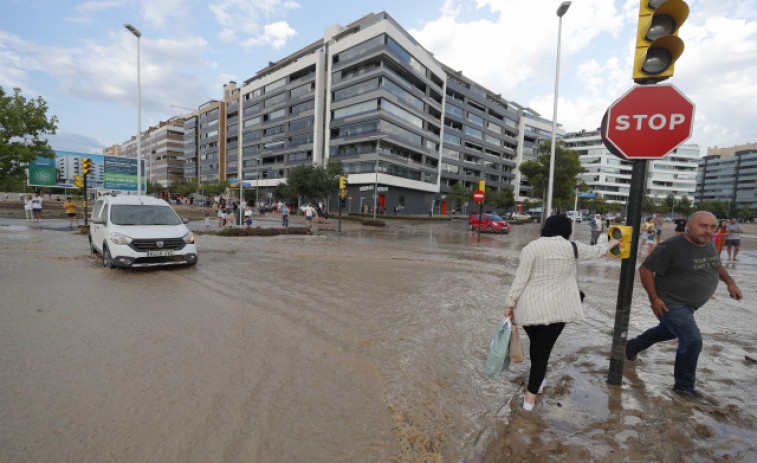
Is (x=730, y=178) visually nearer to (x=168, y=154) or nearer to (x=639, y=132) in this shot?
(x=639, y=132)

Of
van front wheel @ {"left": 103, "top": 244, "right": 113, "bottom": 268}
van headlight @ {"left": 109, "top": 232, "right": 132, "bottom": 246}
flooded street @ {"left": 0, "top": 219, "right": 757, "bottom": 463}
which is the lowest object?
flooded street @ {"left": 0, "top": 219, "right": 757, "bottom": 463}

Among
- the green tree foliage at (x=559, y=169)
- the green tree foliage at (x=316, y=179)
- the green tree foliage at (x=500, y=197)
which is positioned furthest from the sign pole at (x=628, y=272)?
the green tree foliage at (x=500, y=197)

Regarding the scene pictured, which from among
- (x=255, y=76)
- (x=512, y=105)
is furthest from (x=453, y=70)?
(x=255, y=76)

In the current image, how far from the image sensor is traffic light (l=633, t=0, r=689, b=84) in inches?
119

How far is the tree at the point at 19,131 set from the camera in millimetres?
20375

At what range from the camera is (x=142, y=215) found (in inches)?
341

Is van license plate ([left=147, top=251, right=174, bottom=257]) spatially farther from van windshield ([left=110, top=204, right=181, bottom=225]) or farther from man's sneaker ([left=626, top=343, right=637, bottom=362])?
man's sneaker ([left=626, top=343, right=637, bottom=362])

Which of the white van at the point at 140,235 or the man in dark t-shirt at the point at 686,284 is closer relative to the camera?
the man in dark t-shirt at the point at 686,284

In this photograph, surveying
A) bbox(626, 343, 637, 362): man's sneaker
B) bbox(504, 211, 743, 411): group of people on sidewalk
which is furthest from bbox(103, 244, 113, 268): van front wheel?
bbox(626, 343, 637, 362): man's sneaker

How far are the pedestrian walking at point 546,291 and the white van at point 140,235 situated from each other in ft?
25.5

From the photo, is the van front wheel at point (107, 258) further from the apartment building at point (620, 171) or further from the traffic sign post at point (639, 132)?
the apartment building at point (620, 171)

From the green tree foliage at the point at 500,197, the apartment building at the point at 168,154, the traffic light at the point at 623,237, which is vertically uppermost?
the apartment building at the point at 168,154

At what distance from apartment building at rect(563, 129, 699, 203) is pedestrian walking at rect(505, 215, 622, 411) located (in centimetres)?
10977

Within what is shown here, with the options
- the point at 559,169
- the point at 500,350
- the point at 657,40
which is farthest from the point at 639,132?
the point at 559,169
